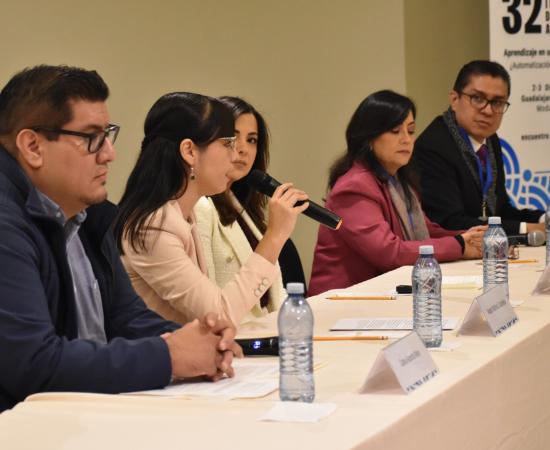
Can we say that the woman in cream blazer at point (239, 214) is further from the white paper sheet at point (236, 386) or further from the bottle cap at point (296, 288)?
the bottle cap at point (296, 288)

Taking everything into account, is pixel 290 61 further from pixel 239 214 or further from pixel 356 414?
pixel 356 414

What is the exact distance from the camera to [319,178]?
5793 mm

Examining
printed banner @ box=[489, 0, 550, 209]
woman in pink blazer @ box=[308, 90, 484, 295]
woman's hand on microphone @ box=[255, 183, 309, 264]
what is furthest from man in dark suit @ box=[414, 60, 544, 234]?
woman's hand on microphone @ box=[255, 183, 309, 264]

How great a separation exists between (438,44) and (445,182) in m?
1.53

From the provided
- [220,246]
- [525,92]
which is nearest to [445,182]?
[525,92]

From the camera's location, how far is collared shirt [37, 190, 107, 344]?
6.76 ft

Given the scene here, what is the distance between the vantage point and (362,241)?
3848mm

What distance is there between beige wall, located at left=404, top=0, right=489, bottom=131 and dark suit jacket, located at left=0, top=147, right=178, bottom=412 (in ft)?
13.0

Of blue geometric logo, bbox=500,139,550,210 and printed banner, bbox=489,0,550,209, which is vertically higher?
printed banner, bbox=489,0,550,209

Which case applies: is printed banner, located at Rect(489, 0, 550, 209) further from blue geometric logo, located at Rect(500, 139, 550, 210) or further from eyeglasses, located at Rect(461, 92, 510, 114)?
eyeglasses, located at Rect(461, 92, 510, 114)

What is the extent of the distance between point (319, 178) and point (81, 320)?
3800 millimetres

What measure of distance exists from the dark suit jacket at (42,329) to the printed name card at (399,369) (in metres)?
0.36

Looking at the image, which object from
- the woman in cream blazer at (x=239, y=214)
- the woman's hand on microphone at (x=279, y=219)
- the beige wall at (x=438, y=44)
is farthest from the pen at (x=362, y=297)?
the beige wall at (x=438, y=44)

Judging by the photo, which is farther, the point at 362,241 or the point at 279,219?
the point at 362,241
